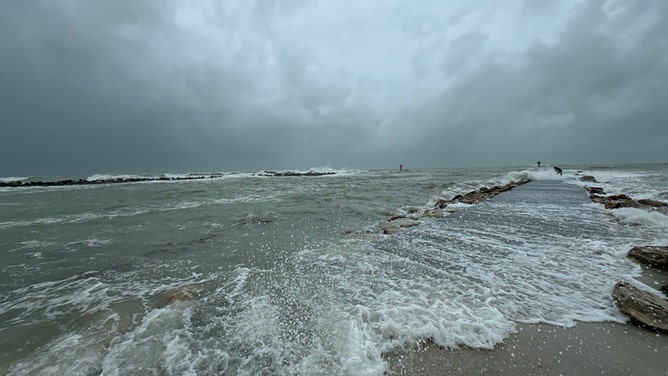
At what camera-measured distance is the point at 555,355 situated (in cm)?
265

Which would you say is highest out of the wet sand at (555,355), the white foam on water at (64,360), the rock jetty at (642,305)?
the rock jetty at (642,305)

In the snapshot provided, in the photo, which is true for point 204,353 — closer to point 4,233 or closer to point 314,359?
point 314,359

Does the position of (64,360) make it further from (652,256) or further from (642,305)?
(652,256)

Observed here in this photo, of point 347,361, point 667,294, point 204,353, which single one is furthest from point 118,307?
point 667,294

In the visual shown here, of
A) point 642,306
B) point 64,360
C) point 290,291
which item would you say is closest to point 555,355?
point 642,306

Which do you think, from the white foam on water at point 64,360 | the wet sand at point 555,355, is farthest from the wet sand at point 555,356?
the white foam on water at point 64,360

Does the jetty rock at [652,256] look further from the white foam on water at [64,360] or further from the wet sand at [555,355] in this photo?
the white foam on water at [64,360]

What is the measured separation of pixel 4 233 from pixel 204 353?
11.0 meters

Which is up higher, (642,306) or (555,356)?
(642,306)

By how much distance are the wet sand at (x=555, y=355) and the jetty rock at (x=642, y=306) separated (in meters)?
→ 0.16

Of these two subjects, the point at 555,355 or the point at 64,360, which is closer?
the point at 555,355

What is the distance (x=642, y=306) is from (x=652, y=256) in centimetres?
263

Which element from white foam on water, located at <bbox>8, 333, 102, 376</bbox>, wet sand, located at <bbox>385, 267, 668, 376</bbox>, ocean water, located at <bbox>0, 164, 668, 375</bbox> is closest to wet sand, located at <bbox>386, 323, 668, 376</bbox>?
wet sand, located at <bbox>385, 267, 668, 376</bbox>

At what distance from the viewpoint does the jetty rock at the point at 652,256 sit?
4711 mm
